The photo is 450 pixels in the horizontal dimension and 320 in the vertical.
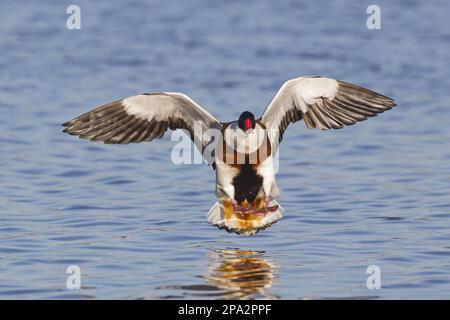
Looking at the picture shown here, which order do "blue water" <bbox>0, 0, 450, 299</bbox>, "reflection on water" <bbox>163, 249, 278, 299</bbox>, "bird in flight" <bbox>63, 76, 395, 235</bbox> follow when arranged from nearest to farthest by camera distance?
"reflection on water" <bbox>163, 249, 278, 299</bbox> → "blue water" <bbox>0, 0, 450, 299</bbox> → "bird in flight" <bbox>63, 76, 395, 235</bbox>

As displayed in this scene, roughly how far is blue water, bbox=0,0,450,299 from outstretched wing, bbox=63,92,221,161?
1.06 metres

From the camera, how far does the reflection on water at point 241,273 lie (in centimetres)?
943

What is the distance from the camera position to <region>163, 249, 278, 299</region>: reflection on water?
9.35m

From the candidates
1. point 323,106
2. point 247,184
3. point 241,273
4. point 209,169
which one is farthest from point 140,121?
point 209,169

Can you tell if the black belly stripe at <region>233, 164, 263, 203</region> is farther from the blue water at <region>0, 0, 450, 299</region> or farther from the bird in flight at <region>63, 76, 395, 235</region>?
the blue water at <region>0, 0, 450, 299</region>

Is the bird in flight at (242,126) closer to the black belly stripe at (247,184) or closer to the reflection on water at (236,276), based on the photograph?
the black belly stripe at (247,184)

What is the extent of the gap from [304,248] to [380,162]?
15.6 feet

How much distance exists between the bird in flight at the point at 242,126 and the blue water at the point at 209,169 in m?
0.46

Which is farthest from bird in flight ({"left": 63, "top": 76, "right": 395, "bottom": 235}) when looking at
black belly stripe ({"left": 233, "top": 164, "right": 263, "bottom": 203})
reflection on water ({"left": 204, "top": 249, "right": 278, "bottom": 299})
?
reflection on water ({"left": 204, "top": 249, "right": 278, "bottom": 299})

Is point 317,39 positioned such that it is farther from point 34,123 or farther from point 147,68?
point 34,123

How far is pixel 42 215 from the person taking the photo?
12.3 m

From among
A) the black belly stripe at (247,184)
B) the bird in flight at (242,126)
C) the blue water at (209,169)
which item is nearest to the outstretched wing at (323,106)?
the bird in flight at (242,126)

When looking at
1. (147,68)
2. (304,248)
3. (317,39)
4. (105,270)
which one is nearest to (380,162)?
(304,248)

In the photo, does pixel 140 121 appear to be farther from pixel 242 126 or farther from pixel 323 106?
pixel 323 106
